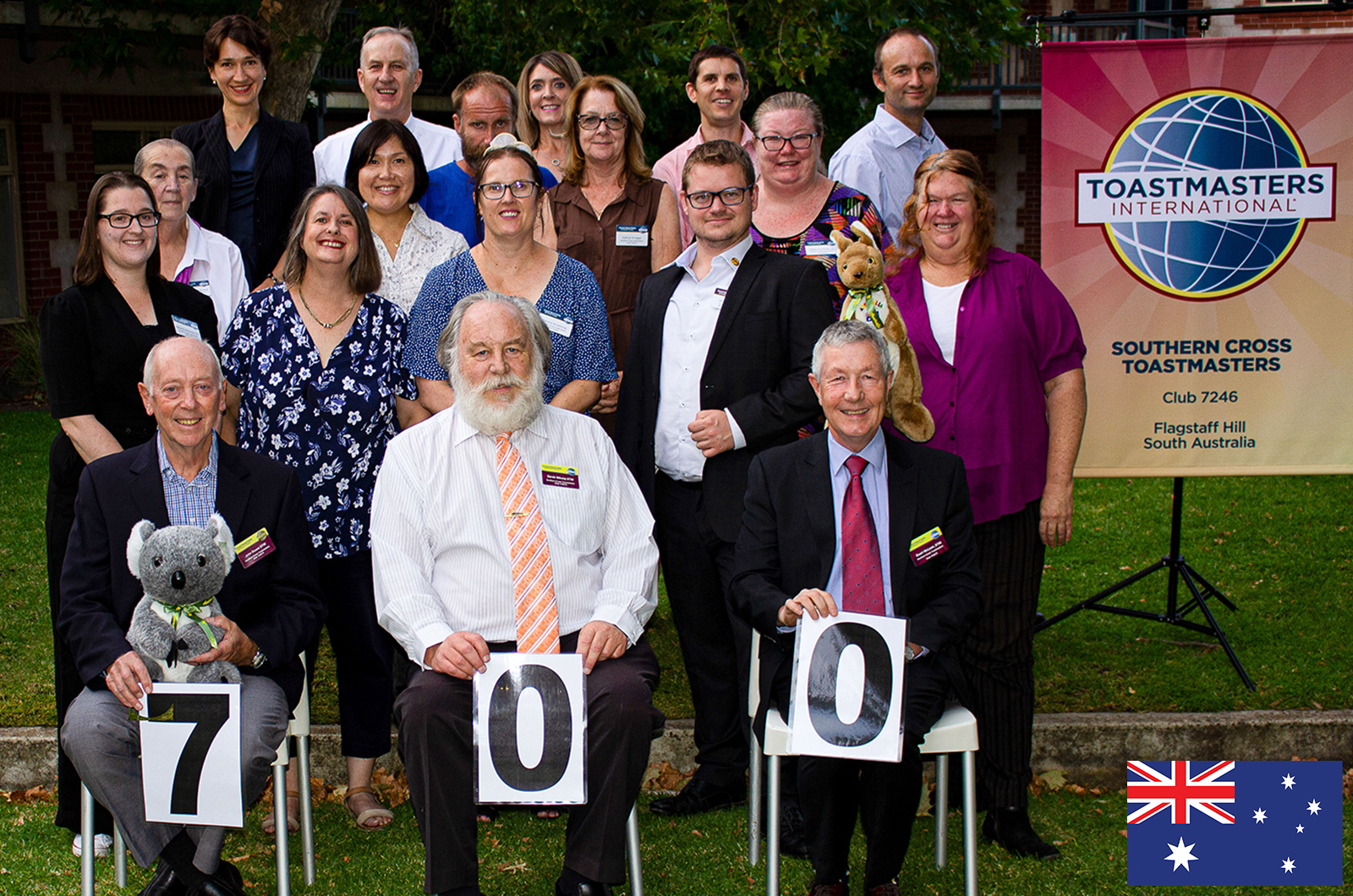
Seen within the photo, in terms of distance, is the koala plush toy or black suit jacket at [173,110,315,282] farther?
black suit jacket at [173,110,315,282]

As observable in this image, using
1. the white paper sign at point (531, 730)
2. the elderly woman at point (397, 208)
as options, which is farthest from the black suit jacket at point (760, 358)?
the elderly woman at point (397, 208)

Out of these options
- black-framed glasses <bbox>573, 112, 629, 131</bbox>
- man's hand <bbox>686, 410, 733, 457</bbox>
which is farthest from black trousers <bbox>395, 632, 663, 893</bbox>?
black-framed glasses <bbox>573, 112, 629, 131</bbox>

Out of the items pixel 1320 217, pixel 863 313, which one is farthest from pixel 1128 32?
pixel 863 313

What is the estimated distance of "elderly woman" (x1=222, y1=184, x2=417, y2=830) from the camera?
12.6 ft

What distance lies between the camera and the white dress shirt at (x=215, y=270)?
14.2ft

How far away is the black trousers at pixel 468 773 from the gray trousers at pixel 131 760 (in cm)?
39

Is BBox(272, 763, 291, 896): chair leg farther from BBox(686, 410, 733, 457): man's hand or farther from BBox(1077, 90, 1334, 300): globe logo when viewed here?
BBox(1077, 90, 1334, 300): globe logo

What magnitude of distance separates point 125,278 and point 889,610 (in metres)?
2.59

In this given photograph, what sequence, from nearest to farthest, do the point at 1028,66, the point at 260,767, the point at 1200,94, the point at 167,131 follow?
the point at 260,767 → the point at 1200,94 → the point at 167,131 → the point at 1028,66

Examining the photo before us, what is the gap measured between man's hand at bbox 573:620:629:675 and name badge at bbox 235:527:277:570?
927 millimetres

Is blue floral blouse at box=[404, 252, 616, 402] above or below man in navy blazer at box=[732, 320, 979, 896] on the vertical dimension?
above

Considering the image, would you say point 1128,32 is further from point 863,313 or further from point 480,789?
point 480,789

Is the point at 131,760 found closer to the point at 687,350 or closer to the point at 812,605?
the point at 812,605

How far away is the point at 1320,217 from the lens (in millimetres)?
4742
